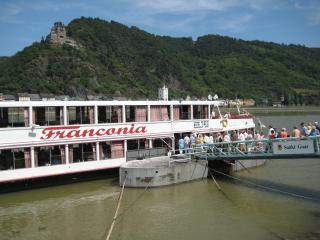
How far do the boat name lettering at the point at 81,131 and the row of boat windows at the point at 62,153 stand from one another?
0.51m

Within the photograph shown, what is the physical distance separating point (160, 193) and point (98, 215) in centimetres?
359

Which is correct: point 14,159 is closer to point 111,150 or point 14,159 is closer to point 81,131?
point 81,131

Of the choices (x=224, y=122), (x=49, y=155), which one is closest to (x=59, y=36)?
(x=224, y=122)

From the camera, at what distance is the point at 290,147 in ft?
57.1

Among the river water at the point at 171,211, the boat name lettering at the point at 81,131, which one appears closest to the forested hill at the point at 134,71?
the boat name lettering at the point at 81,131

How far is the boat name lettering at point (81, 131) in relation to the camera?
1927 centimetres

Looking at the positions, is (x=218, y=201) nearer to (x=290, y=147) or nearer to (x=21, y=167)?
(x=290, y=147)

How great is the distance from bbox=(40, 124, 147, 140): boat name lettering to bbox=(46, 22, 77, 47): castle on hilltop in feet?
371

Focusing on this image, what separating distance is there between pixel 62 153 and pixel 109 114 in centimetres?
Answer: 329

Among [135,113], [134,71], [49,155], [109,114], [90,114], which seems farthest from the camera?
[134,71]

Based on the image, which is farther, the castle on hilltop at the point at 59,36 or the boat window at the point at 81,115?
the castle on hilltop at the point at 59,36

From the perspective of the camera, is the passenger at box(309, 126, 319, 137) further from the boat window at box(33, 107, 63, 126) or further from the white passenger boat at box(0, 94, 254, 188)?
the boat window at box(33, 107, 63, 126)

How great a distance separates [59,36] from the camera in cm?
13012

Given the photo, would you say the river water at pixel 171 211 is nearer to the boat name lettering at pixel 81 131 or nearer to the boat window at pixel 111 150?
the boat window at pixel 111 150
